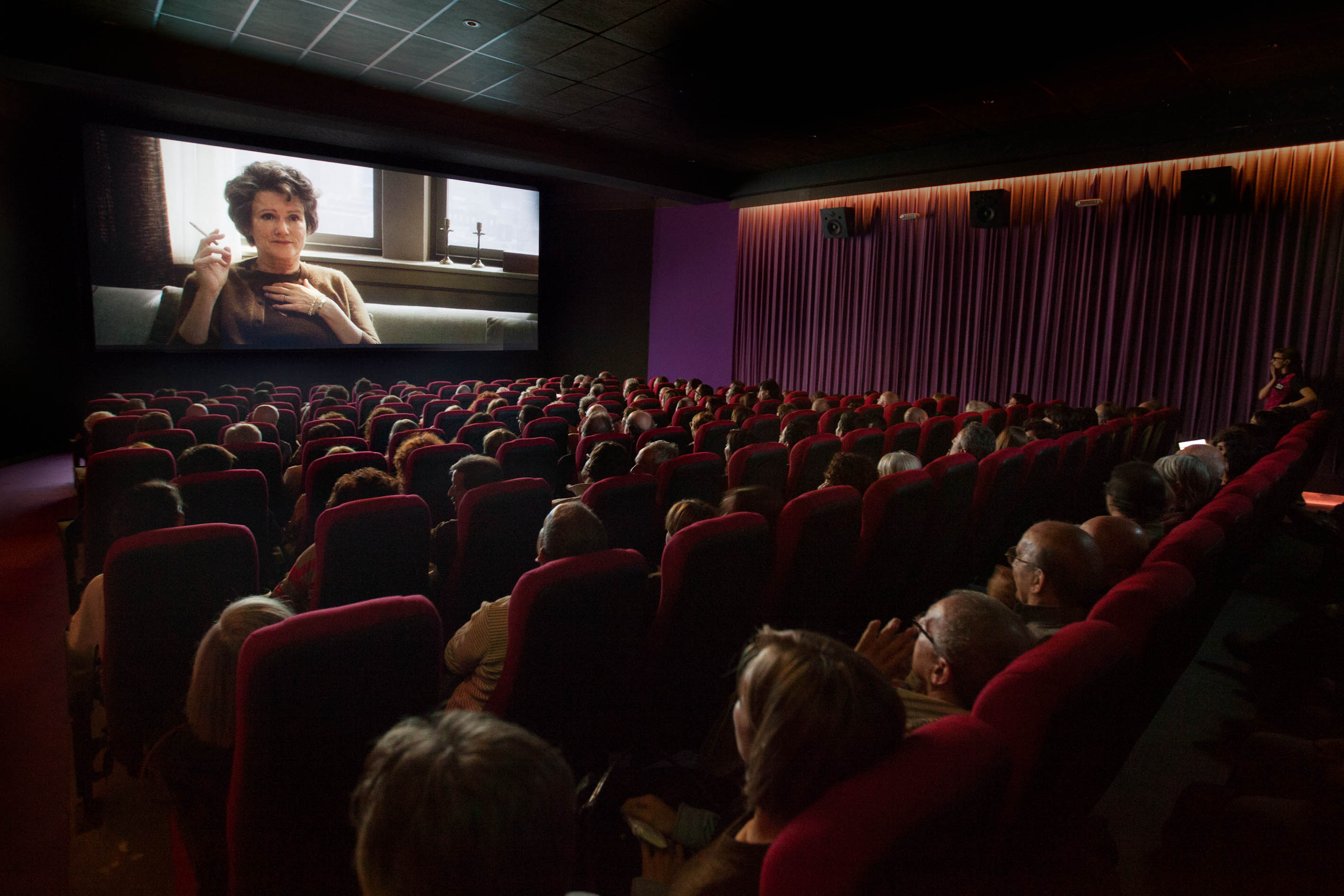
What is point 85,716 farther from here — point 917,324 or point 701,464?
point 917,324

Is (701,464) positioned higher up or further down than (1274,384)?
further down

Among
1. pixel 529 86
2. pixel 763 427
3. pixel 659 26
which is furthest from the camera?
pixel 529 86

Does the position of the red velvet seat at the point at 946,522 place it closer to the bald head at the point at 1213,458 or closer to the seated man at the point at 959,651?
the bald head at the point at 1213,458

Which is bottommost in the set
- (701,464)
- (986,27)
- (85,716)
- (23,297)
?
(85,716)

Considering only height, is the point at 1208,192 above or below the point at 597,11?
below

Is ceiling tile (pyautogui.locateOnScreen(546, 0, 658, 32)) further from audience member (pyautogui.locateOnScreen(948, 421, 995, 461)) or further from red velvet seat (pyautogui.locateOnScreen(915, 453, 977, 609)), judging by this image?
red velvet seat (pyautogui.locateOnScreen(915, 453, 977, 609))

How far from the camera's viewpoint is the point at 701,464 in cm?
354

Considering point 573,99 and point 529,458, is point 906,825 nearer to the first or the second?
point 529,458

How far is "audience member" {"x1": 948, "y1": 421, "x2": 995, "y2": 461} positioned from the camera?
4.15 m

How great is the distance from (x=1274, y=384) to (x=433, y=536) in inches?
328

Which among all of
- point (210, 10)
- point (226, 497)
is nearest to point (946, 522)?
point (226, 497)

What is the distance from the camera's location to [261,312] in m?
9.82

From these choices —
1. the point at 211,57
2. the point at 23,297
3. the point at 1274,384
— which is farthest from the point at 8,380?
the point at 1274,384

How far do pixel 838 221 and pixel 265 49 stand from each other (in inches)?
297
